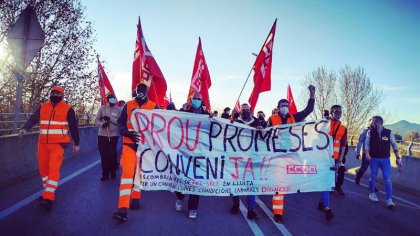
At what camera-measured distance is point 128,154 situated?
5.20 meters

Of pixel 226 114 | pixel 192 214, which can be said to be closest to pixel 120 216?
pixel 192 214

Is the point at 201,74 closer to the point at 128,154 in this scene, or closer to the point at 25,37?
the point at 25,37

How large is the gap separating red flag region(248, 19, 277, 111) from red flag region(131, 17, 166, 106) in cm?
217

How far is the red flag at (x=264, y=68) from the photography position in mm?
7453

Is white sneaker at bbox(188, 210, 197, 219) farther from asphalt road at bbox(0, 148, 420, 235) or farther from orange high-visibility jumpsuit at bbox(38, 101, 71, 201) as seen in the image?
orange high-visibility jumpsuit at bbox(38, 101, 71, 201)

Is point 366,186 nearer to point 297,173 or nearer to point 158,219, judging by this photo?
point 297,173

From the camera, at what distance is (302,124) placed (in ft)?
20.1

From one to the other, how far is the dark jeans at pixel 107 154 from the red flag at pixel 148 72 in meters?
1.84

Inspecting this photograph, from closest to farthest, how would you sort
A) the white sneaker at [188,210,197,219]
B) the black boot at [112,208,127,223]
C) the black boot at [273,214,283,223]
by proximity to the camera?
the black boot at [112,208,127,223]
the white sneaker at [188,210,197,219]
the black boot at [273,214,283,223]

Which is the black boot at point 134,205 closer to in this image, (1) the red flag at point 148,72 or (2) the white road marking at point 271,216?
(2) the white road marking at point 271,216

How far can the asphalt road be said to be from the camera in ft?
14.7

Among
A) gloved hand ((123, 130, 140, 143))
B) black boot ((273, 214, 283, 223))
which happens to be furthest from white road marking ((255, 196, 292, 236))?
gloved hand ((123, 130, 140, 143))

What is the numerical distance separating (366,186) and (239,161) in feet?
21.6

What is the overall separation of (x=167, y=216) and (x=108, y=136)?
154 inches
